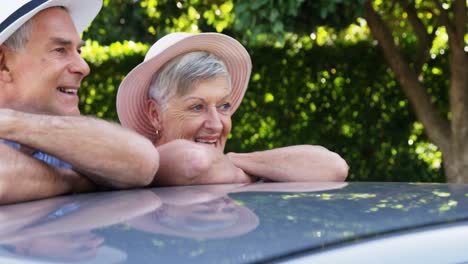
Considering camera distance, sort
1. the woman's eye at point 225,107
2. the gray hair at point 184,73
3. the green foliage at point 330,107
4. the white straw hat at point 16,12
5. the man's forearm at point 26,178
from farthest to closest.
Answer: the green foliage at point 330,107 → the woman's eye at point 225,107 → the gray hair at point 184,73 → the white straw hat at point 16,12 → the man's forearm at point 26,178

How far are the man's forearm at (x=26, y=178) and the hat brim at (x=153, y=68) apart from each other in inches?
27.2

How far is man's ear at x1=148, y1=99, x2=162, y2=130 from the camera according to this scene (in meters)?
3.01

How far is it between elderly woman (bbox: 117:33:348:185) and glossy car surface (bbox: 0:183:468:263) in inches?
24.9

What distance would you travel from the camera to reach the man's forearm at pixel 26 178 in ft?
6.98

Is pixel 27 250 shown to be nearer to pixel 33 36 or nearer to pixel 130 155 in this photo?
pixel 130 155

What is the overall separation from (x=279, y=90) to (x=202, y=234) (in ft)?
28.8

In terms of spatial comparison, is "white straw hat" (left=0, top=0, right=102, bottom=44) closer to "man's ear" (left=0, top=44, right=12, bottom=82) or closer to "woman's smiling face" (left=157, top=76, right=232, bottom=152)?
"man's ear" (left=0, top=44, right=12, bottom=82)

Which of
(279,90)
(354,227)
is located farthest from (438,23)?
(354,227)

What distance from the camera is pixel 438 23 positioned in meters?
9.21

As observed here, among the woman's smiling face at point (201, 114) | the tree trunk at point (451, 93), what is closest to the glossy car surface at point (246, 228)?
the woman's smiling face at point (201, 114)

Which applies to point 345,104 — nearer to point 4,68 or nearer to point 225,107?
point 225,107

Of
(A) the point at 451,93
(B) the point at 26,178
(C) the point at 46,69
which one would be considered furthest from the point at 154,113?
(A) the point at 451,93

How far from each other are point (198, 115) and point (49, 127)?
772mm

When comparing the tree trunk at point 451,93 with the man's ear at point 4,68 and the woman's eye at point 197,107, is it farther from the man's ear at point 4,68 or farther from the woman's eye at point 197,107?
the man's ear at point 4,68
